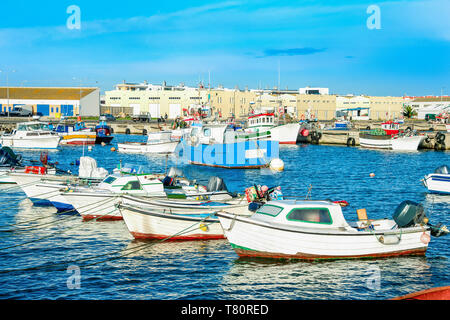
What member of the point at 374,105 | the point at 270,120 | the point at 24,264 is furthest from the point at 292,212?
the point at 374,105

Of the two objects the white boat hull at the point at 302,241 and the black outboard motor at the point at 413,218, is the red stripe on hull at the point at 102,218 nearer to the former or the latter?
the white boat hull at the point at 302,241

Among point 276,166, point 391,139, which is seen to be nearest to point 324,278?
point 276,166

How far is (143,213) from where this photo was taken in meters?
21.7

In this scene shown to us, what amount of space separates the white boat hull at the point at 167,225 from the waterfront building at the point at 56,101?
108531mm

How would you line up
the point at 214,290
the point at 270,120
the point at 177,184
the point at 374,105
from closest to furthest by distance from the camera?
the point at 214,290 → the point at 177,184 → the point at 270,120 → the point at 374,105

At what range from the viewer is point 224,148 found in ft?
175

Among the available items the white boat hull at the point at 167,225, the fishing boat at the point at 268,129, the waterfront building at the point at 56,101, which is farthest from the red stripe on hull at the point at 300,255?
the waterfront building at the point at 56,101

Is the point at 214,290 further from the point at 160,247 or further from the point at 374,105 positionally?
the point at 374,105

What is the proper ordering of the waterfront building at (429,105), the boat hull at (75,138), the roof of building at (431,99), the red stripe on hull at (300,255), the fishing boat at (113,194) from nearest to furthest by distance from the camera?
the red stripe on hull at (300,255) < the fishing boat at (113,194) < the boat hull at (75,138) < the waterfront building at (429,105) < the roof of building at (431,99)

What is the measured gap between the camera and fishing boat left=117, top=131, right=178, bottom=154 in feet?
221

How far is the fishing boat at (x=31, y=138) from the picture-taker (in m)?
68.1

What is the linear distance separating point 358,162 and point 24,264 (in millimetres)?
48543

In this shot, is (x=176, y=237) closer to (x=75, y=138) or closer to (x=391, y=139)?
(x=75, y=138)

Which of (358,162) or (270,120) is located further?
(270,120)
